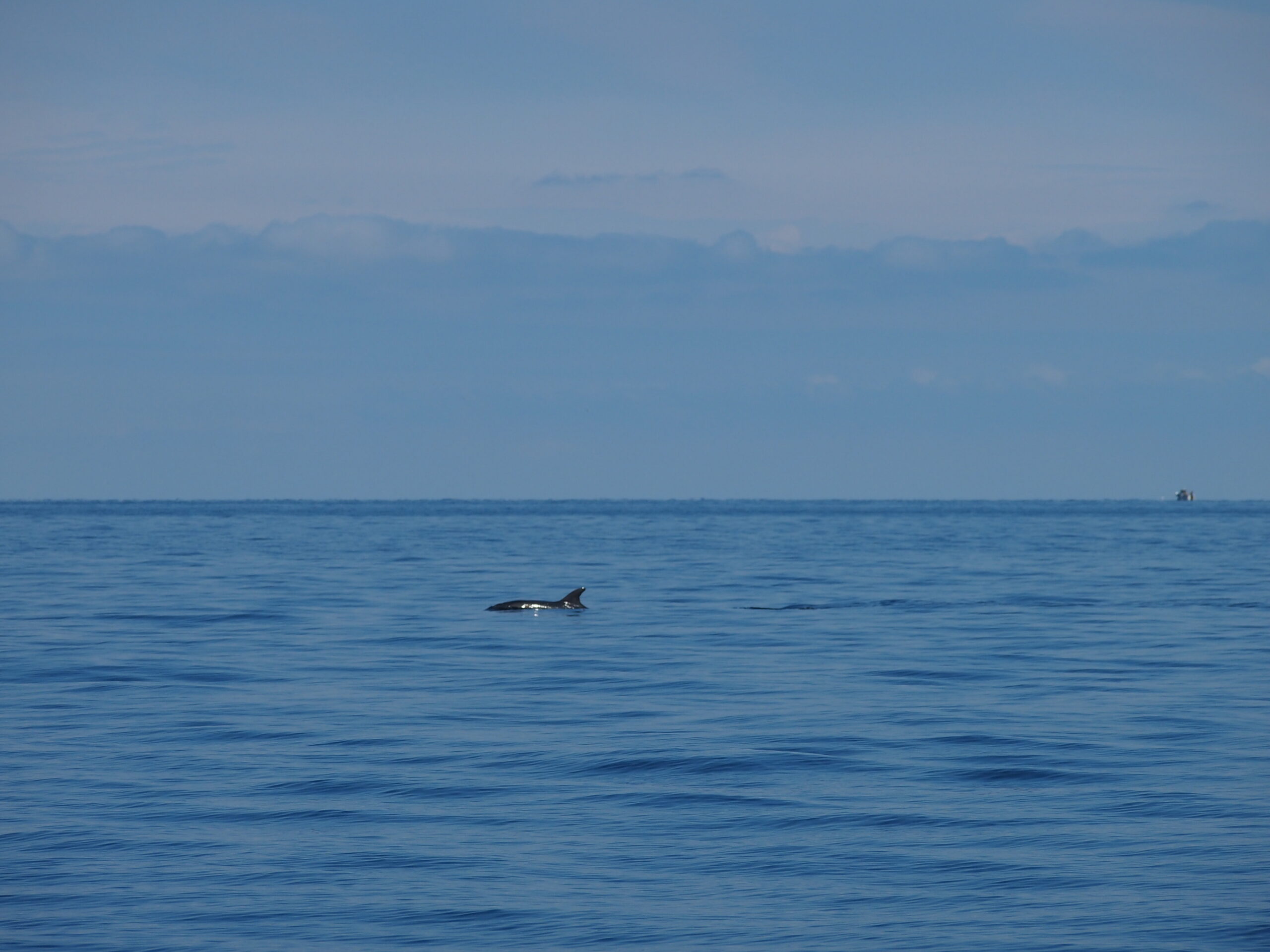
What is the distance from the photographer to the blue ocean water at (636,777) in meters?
10.7

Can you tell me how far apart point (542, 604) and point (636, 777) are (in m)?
21.2

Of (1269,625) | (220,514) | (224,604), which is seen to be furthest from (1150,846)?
(220,514)

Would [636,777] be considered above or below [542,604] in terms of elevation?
below

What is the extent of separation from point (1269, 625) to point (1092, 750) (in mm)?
17198

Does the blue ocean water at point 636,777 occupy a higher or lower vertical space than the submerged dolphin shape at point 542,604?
lower

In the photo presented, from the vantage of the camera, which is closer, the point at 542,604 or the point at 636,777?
the point at 636,777

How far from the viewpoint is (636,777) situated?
50.5 feet

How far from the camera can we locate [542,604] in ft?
119

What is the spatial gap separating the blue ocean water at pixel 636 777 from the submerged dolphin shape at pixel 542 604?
34.3 inches

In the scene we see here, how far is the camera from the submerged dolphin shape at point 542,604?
36375mm

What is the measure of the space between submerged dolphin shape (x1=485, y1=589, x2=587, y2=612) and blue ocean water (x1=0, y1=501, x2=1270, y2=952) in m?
0.87

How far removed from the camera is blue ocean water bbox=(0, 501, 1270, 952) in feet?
35.1

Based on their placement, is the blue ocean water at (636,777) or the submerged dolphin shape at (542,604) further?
the submerged dolphin shape at (542,604)

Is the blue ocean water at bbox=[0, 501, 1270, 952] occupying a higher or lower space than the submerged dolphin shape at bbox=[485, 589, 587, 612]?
lower
